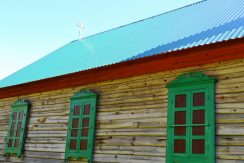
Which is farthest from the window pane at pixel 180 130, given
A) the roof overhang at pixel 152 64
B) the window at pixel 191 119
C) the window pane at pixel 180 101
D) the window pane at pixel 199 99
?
the roof overhang at pixel 152 64

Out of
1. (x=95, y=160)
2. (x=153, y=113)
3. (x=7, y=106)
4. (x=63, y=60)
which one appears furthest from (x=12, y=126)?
(x=153, y=113)

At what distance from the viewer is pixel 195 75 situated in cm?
798

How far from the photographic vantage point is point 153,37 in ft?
36.3

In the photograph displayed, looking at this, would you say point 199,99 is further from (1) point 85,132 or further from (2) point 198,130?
(1) point 85,132

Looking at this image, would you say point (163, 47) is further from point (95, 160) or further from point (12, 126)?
point (12, 126)

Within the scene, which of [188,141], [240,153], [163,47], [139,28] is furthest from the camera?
[139,28]

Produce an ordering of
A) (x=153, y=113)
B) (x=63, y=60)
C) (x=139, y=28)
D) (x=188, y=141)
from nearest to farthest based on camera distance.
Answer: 1. (x=188, y=141)
2. (x=153, y=113)
3. (x=139, y=28)
4. (x=63, y=60)

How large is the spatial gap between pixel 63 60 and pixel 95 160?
19.2ft

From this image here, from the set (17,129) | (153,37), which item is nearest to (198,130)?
(153,37)

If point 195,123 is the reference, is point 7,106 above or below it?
above

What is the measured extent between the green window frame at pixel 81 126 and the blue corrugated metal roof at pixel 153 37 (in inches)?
42.4

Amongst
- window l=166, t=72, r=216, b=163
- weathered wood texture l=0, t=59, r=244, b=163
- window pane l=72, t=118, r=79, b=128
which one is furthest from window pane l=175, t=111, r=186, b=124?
window pane l=72, t=118, r=79, b=128

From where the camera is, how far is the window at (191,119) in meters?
7.36

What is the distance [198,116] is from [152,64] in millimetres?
2004
